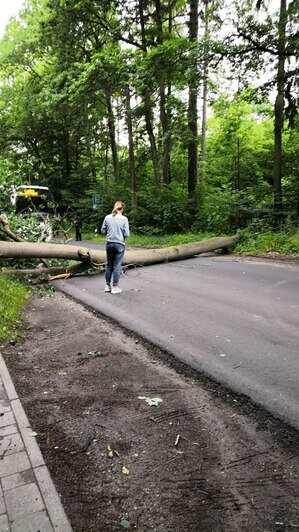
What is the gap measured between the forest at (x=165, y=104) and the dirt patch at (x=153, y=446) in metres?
7.57

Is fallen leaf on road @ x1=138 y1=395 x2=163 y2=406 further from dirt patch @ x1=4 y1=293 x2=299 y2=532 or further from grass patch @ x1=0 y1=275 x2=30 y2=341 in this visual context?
grass patch @ x1=0 y1=275 x2=30 y2=341

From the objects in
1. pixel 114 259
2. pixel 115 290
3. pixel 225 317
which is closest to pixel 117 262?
pixel 114 259

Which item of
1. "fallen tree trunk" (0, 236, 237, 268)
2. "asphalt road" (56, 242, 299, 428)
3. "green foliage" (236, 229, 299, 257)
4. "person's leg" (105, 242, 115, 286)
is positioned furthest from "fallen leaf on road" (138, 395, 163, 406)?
"green foliage" (236, 229, 299, 257)

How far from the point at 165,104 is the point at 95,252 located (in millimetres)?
11845

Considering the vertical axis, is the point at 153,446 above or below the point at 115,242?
below

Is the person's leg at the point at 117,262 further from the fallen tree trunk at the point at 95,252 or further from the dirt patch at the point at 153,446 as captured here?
the dirt patch at the point at 153,446

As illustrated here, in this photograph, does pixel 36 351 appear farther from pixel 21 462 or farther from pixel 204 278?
pixel 204 278

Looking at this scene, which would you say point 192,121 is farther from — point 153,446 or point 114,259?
point 153,446

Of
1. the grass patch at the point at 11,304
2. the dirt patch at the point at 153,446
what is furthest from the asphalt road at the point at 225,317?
the grass patch at the point at 11,304

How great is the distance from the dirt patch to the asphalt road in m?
0.37

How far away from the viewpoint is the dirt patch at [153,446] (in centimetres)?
236

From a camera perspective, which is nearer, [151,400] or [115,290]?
[151,400]

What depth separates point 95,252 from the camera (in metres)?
10.9

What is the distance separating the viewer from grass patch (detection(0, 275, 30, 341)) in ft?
19.3
